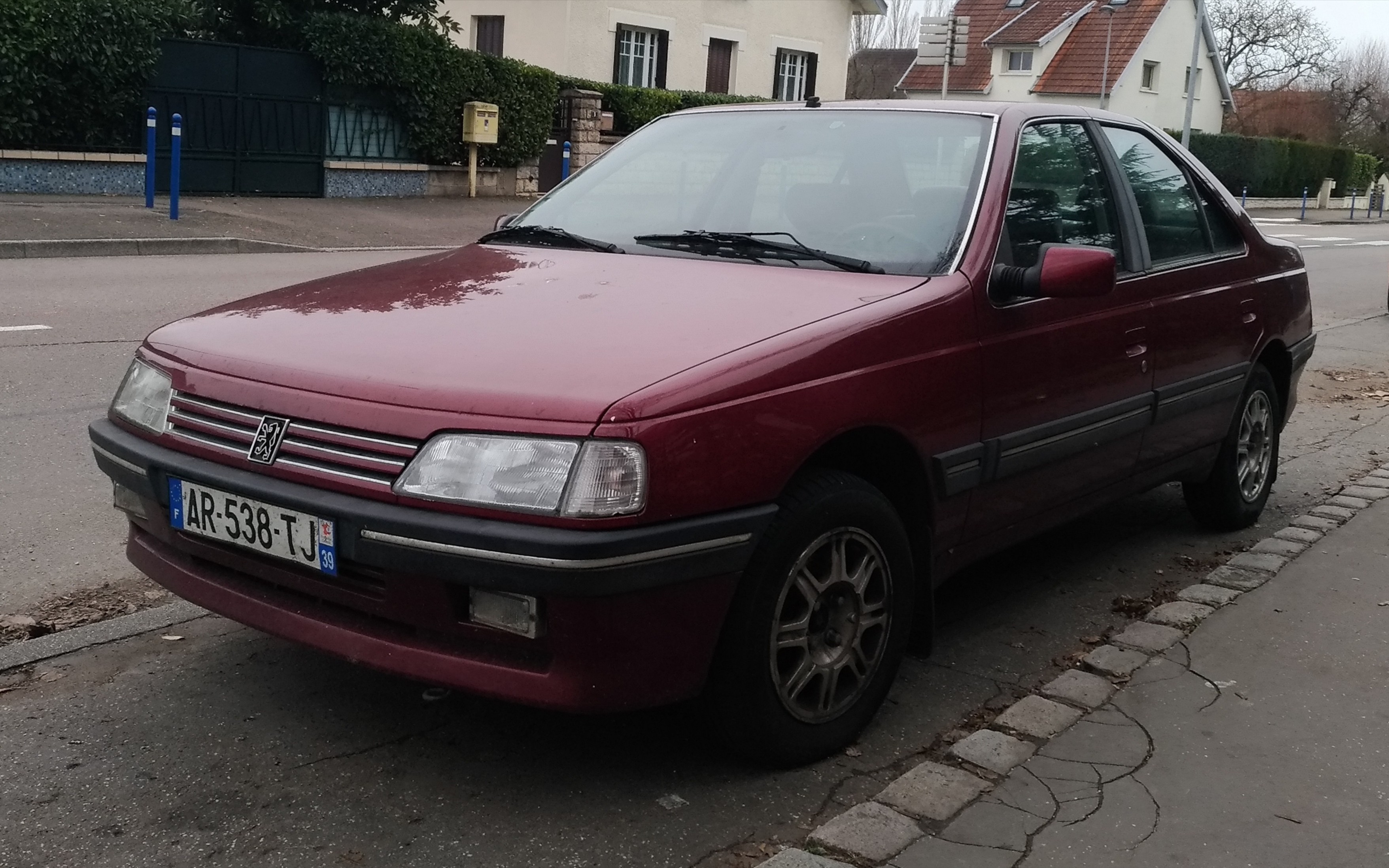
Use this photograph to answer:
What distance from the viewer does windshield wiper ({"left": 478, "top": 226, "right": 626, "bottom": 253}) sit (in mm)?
4168

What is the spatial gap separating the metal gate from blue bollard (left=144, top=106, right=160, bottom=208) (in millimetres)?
1394

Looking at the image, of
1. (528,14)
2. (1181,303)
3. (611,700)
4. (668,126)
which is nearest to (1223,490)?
(1181,303)

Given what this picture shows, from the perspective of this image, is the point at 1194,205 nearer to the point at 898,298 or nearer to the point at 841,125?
the point at 841,125

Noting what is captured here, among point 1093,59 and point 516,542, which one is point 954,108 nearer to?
point 516,542

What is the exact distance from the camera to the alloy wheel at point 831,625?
128 inches

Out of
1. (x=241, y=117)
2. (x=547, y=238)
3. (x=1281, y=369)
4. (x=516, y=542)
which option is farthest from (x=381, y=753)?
(x=241, y=117)

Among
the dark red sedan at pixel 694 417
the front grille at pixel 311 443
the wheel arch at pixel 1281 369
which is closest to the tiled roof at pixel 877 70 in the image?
the wheel arch at pixel 1281 369

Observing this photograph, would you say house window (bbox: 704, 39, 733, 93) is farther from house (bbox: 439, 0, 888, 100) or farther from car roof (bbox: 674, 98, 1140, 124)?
car roof (bbox: 674, 98, 1140, 124)

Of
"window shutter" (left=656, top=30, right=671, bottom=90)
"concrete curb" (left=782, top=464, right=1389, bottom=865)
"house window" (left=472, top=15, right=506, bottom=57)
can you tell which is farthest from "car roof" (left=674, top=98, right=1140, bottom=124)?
"window shutter" (left=656, top=30, right=671, bottom=90)

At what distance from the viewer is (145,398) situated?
3.49 metres

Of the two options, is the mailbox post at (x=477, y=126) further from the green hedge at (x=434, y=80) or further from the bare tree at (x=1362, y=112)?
the bare tree at (x=1362, y=112)

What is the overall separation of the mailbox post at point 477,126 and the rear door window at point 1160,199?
59.1 feet

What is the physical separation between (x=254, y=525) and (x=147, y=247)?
41.5 feet

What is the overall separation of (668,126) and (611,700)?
2.56 m
